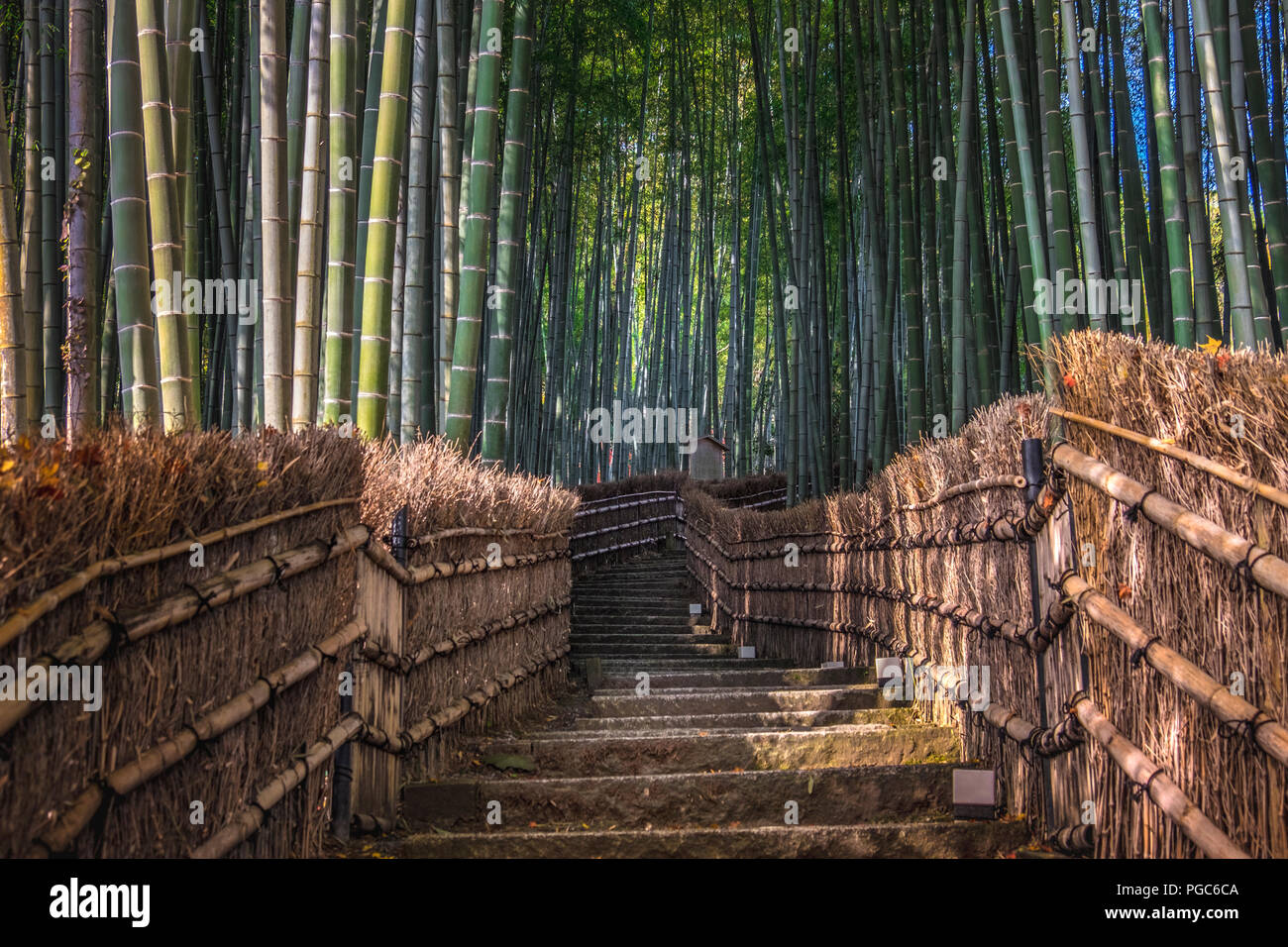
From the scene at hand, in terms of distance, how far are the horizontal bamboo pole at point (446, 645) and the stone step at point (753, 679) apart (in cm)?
68

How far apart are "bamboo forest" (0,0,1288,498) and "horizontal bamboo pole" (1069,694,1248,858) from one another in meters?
0.83

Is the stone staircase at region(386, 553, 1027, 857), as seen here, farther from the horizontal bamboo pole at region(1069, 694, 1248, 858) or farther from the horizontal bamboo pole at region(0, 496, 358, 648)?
the horizontal bamboo pole at region(0, 496, 358, 648)

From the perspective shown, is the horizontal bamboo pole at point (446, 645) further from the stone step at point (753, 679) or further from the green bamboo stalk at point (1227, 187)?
the green bamboo stalk at point (1227, 187)

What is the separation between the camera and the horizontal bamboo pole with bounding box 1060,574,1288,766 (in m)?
1.80

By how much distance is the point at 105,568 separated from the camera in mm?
1626

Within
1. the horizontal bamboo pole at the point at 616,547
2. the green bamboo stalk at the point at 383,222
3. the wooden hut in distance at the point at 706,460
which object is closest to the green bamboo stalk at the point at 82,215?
the green bamboo stalk at the point at 383,222

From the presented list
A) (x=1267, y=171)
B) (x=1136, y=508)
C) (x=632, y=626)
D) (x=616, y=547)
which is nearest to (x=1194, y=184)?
(x=1267, y=171)

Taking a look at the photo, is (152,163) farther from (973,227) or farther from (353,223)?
(973,227)

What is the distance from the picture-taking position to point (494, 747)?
3.63 metres

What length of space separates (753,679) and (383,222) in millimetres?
2585

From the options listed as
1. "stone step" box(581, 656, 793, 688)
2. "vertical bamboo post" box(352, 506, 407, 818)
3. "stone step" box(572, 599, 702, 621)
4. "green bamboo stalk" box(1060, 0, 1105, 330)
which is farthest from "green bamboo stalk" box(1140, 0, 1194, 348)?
"stone step" box(572, 599, 702, 621)

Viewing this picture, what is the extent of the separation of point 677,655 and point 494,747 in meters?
3.40

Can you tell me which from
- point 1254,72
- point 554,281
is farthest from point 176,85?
point 554,281

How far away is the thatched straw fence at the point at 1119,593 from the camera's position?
1.89m
